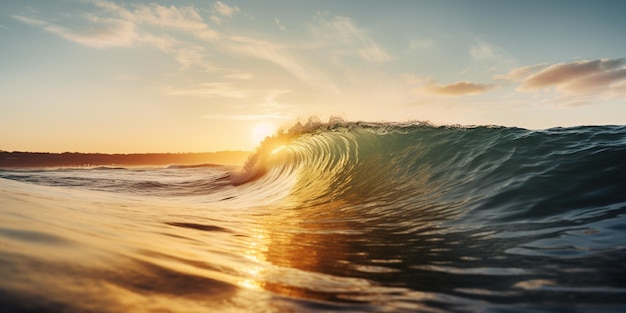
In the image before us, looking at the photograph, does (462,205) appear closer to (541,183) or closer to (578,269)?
(541,183)

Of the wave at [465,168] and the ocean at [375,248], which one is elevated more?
the wave at [465,168]

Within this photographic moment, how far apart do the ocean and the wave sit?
1.9 inches

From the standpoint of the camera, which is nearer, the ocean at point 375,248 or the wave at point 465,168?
the ocean at point 375,248

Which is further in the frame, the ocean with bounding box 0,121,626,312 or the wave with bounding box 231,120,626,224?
the wave with bounding box 231,120,626,224

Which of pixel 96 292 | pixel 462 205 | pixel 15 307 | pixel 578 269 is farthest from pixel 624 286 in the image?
pixel 462 205

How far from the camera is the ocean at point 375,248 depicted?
1.54m

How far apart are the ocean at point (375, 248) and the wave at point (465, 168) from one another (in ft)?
0.16

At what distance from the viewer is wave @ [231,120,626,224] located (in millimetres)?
5293

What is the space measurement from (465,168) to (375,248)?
5.08m

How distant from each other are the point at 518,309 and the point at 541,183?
4.48m

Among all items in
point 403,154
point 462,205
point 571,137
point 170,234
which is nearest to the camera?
point 170,234

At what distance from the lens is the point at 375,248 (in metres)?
3.50

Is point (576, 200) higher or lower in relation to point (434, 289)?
higher

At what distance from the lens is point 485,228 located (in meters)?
4.26
